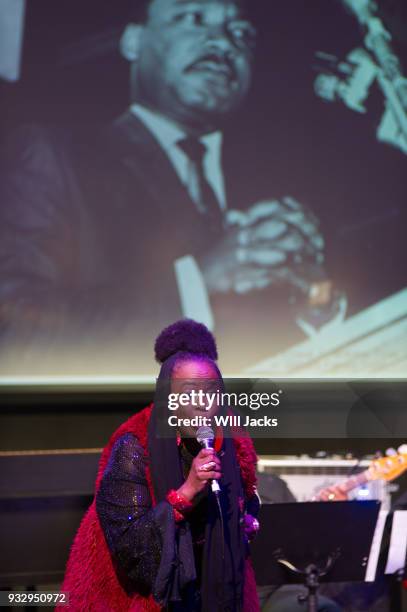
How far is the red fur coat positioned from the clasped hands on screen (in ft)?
6.88

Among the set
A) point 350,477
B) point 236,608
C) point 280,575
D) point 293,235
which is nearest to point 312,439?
point 350,477

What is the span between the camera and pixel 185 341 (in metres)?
2.18

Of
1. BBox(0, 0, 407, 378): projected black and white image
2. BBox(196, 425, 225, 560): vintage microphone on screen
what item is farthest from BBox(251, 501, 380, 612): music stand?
BBox(0, 0, 407, 378): projected black and white image

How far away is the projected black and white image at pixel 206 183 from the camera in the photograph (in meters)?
4.13

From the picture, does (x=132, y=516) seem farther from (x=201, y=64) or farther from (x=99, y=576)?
(x=201, y=64)

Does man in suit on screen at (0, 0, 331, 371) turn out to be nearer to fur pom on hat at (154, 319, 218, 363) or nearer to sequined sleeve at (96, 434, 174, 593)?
fur pom on hat at (154, 319, 218, 363)

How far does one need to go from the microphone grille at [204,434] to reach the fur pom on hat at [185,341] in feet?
0.83

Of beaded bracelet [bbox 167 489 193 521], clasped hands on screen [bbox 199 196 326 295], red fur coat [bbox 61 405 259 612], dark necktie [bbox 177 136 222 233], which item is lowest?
red fur coat [bbox 61 405 259 612]

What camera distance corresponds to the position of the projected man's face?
4258 millimetres

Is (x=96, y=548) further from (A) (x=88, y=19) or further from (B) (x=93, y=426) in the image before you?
(A) (x=88, y=19)

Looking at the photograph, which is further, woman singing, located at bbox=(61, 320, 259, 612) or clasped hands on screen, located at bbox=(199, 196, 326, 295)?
clasped hands on screen, located at bbox=(199, 196, 326, 295)

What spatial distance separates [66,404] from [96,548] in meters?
2.07

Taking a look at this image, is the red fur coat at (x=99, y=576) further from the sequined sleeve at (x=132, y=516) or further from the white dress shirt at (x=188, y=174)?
the white dress shirt at (x=188, y=174)

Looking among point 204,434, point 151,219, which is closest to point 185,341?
point 204,434
